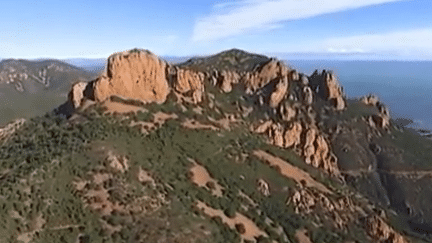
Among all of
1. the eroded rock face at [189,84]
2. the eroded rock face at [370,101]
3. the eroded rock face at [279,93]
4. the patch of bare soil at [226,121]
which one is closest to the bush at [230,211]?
the patch of bare soil at [226,121]

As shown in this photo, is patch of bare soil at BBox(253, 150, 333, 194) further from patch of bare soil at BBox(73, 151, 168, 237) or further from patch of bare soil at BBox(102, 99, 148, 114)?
patch of bare soil at BBox(73, 151, 168, 237)

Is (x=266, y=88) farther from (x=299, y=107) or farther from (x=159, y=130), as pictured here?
(x=159, y=130)

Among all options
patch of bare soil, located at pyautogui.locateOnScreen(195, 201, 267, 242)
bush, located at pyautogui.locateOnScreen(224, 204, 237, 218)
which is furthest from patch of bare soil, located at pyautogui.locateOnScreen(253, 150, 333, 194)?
patch of bare soil, located at pyautogui.locateOnScreen(195, 201, 267, 242)

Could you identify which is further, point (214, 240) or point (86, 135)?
point (86, 135)

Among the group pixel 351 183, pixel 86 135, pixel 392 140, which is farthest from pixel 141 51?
pixel 392 140

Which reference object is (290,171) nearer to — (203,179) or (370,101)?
(203,179)

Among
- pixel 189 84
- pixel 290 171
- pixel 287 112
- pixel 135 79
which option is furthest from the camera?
pixel 287 112

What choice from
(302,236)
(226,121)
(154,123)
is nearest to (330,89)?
(226,121)
